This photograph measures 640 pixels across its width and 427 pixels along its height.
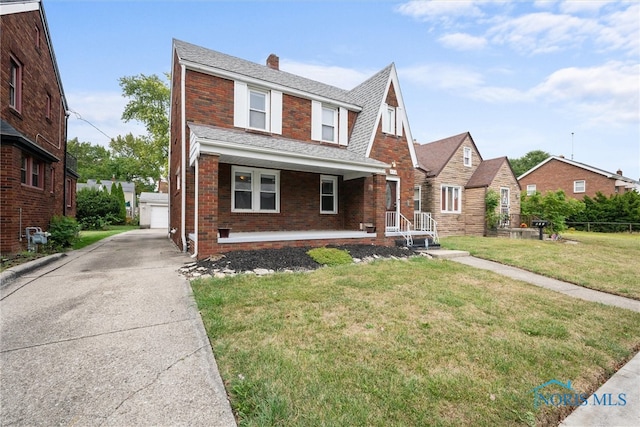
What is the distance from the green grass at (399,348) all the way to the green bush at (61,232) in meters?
7.55

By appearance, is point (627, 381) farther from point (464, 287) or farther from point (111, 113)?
point (111, 113)

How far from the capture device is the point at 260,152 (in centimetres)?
816

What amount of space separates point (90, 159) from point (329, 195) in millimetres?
60896

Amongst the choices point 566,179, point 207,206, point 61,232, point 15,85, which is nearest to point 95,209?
point 15,85

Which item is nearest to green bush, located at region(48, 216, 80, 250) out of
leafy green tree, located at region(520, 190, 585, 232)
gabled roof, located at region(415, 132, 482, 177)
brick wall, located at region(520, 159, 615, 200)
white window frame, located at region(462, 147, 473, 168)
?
gabled roof, located at region(415, 132, 482, 177)

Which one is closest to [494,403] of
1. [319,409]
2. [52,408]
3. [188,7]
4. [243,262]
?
[319,409]

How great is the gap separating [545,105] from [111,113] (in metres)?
40.7

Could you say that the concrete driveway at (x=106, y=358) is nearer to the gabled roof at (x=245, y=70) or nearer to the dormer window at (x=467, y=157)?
the gabled roof at (x=245, y=70)

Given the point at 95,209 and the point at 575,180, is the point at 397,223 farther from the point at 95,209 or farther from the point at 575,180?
the point at 575,180

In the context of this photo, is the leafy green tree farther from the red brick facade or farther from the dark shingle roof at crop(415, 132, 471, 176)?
the red brick facade

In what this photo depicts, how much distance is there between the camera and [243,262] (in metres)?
6.77

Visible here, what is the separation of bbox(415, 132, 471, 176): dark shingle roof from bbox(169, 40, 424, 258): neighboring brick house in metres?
5.47

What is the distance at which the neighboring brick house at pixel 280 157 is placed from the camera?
8.20 meters

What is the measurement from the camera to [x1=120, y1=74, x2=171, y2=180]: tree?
86.8 ft
